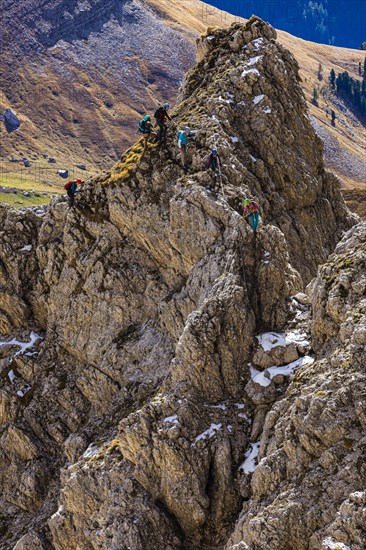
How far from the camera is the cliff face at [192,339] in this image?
44406 millimetres

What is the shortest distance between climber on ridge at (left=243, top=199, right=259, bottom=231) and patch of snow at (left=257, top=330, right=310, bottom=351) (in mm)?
7767

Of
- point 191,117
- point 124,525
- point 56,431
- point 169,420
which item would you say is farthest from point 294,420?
point 191,117

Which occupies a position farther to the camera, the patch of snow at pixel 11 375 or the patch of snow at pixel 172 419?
the patch of snow at pixel 11 375

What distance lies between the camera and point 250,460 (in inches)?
1805

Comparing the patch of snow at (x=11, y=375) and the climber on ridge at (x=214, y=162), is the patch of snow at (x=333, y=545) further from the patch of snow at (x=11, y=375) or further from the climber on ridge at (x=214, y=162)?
the patch of snow at (x=11, y=375)

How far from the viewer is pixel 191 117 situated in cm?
6334

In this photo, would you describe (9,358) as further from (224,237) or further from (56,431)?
(224,237)

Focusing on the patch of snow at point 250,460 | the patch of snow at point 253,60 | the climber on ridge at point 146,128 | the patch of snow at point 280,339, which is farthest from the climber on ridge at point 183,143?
the patch of snow at point 250,460

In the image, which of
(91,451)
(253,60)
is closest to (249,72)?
(253,60)

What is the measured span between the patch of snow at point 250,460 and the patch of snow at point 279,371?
401cm

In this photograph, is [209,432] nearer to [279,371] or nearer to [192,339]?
[279,371]

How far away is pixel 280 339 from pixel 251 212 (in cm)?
925

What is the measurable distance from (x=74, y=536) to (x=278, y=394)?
16.6 meters

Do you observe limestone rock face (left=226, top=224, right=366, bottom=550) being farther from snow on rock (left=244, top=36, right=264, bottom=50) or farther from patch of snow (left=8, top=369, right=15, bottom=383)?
snow on rock (left=244, top=36, right=264, bottom=50)
